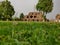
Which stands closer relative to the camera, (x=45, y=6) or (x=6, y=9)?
(x=6, y=9)

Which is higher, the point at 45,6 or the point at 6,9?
the point at 45,6

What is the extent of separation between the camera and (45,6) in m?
6.88

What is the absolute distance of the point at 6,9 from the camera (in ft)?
21.1

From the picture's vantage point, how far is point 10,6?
251 inches

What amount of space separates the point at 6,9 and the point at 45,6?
1.42 meters

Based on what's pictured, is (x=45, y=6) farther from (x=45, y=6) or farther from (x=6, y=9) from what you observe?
(x=6, y=9)

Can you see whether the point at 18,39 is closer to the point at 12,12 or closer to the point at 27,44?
the point at 27,44

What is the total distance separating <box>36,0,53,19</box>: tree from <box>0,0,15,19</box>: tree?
38.4 inches

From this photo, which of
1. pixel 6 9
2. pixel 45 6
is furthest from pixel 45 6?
pixel 6 9

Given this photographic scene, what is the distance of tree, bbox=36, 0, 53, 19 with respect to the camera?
6.69 metres

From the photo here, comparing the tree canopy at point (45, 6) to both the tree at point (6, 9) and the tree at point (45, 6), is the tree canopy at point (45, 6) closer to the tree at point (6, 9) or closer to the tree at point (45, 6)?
the tree at point (45, 6)

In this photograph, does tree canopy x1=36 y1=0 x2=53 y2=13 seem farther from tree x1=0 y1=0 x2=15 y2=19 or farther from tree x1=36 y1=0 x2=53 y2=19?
tree x1=0 y1=0 x2=15 y2=19

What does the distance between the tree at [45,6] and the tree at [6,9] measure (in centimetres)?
97

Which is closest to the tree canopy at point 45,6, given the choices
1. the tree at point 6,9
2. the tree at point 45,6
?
Answer: the tree at point 45,6
